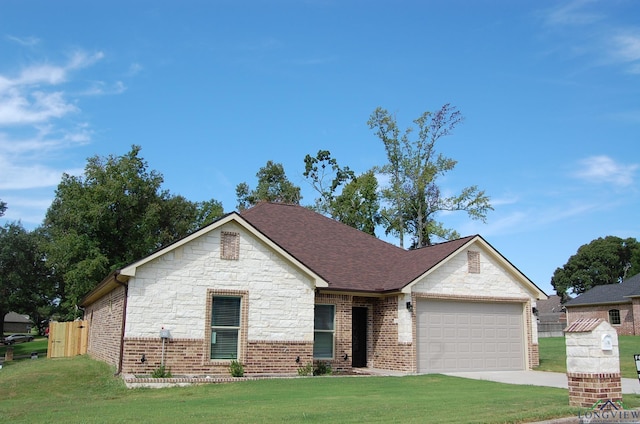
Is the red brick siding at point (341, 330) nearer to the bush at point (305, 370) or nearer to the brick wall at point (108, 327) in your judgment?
the bush at point (305, 370)

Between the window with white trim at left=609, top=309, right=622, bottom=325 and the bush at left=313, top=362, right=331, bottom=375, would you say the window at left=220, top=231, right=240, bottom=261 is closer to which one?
the bush at left=313, top=362, right=331, bottom=375

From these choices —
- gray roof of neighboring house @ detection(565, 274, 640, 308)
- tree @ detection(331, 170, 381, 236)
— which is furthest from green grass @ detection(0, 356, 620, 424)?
gray roof of neighboring house @ detection(565, 274, 640, 308)

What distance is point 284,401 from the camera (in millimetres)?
11867

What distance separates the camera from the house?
667 inches

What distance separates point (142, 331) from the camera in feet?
54.2

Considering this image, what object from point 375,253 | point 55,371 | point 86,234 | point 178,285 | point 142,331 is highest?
point 86,234

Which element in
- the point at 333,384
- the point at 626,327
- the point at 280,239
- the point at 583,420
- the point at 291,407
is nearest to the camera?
the point at 583,420

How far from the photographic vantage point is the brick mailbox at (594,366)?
9789 millimetres

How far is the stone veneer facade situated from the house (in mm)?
31

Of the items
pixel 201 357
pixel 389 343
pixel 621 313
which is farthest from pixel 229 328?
pixel 621 313

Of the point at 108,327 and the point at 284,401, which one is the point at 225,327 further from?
the point at 284,401

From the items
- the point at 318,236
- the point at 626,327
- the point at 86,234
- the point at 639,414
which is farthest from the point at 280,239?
the point at 626,327

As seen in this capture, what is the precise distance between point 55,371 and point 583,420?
15564mm

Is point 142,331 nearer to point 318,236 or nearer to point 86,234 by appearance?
point 318,236
